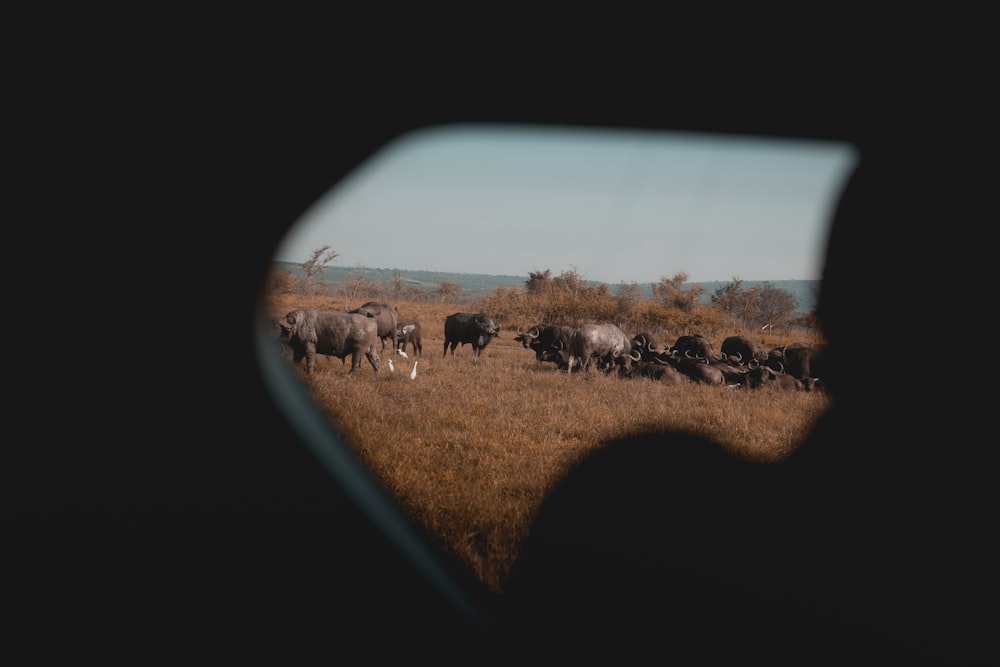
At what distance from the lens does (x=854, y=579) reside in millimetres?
1936

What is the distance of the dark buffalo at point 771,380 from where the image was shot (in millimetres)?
11297

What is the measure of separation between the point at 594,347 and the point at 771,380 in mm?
3845

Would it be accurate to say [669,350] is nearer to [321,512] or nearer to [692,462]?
[692,462]

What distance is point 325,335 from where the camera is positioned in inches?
381

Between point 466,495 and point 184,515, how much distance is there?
2.11 m

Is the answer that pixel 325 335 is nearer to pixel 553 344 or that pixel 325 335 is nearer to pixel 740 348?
pixel 553 344

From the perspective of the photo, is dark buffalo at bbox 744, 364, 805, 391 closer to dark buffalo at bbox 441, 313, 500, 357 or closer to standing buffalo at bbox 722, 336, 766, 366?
standing buffalo at bbox 722, 336, 766, 366

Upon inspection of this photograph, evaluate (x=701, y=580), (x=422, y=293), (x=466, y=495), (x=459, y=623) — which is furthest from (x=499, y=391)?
(x=422, y=293)

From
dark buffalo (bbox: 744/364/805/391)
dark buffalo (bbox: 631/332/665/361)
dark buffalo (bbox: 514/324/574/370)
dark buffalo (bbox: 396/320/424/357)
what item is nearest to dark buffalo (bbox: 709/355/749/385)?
dark buffalo (bbox: 744/364/805/391)

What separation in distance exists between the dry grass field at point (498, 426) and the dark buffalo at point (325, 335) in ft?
1.06

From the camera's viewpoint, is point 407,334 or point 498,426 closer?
point 498,426

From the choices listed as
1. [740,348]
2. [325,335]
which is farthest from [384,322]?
[740,348]

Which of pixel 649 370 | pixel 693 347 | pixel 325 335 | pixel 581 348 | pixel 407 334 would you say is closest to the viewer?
pixel 325 335

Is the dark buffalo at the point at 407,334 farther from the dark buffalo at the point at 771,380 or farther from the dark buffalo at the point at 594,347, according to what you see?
the dark buffalo at the point at 771,380
